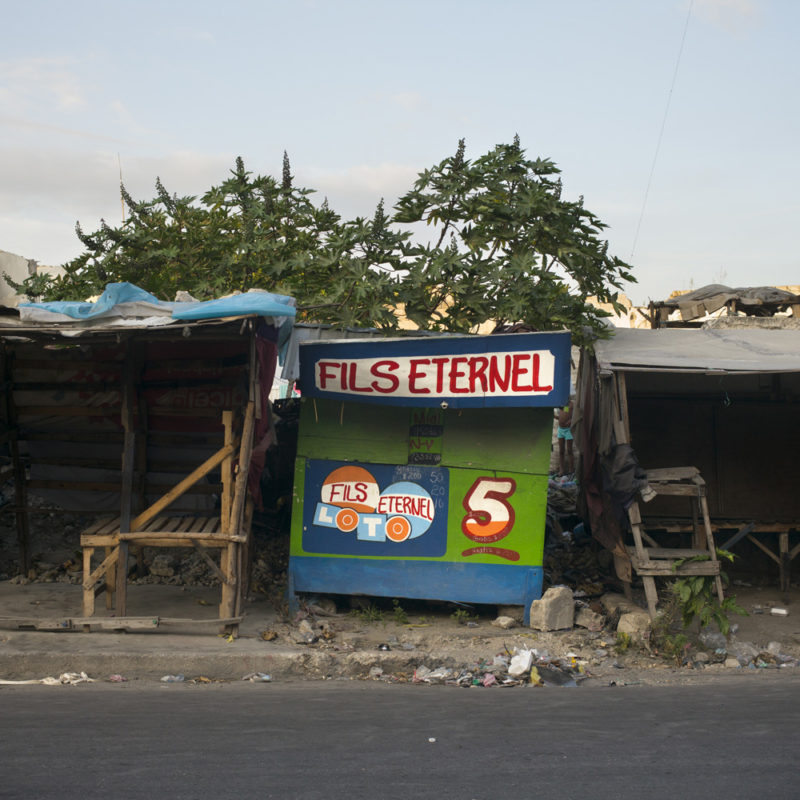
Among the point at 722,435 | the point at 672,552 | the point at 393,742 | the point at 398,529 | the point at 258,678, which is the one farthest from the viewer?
the point at 722,435

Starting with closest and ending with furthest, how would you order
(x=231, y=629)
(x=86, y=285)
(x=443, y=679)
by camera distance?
1. (x=443, y=679)
2. (x=231, y=629)
3. (x=86, y=285)

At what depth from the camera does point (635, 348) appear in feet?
29.8

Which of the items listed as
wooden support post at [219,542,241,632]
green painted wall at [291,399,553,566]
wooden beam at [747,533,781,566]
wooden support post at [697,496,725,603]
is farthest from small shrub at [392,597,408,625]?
wooden beam at [747,533,781,566]

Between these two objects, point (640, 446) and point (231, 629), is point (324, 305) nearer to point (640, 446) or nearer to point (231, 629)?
point (231, 629)

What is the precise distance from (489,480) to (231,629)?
2.67 meters

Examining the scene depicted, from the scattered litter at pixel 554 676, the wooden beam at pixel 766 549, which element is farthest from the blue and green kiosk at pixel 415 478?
the wooden beam at pixel 766 549

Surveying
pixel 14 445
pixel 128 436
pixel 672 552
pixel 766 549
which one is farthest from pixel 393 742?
pixel 766 549

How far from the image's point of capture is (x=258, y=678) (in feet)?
21.5

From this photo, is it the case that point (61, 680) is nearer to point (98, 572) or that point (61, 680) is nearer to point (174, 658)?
point (174, 658)

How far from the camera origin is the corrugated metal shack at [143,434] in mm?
7273

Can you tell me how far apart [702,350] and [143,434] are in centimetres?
594

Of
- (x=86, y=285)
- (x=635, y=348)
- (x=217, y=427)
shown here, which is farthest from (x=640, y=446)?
(x=86, y=285)

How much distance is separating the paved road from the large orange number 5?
1.80m

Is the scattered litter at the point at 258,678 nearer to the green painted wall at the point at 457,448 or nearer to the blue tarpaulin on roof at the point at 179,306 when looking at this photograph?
the green painted wall at the point at 457,448
